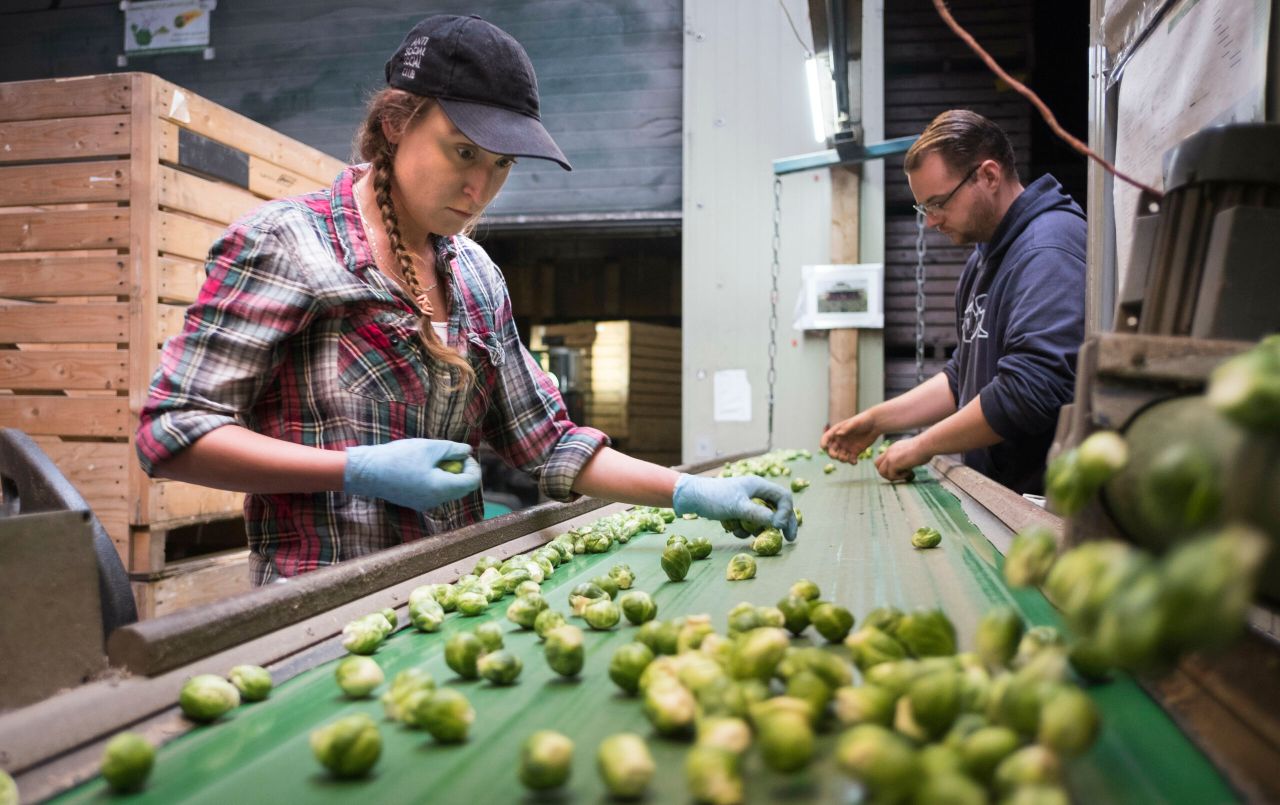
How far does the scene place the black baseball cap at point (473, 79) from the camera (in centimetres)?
219

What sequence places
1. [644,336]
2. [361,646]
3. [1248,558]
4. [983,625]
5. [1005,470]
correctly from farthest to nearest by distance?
[644,336]
[1005,470]
[361,646]
[983,625]
[1248,558]

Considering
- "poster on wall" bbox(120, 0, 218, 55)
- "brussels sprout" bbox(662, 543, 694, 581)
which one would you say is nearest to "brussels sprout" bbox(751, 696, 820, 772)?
"brussels sprout" bbox(662, 543, 694, 581)

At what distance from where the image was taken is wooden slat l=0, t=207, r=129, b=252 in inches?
176

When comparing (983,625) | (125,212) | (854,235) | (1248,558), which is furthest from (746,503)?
(854,235)

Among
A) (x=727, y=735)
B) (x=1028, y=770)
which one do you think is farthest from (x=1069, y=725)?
(x=727, y=735)

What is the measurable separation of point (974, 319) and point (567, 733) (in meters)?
3.57

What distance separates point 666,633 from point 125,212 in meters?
4.37

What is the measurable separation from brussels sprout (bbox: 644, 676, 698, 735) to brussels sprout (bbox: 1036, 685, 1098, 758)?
1.38 ft

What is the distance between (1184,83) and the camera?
2.18 metres

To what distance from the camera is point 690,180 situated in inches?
302

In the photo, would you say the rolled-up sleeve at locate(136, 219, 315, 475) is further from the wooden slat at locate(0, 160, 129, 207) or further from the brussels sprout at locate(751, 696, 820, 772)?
the wooden slat at locate(0, 160, 129, 207)

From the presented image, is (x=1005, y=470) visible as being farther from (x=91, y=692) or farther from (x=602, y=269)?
(x=602, y=269)

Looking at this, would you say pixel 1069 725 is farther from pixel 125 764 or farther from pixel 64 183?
pixel 64 183

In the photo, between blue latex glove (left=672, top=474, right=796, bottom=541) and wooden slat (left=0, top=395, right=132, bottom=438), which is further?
wooden slat (left=0, top=395, right=132, bottom=438)
